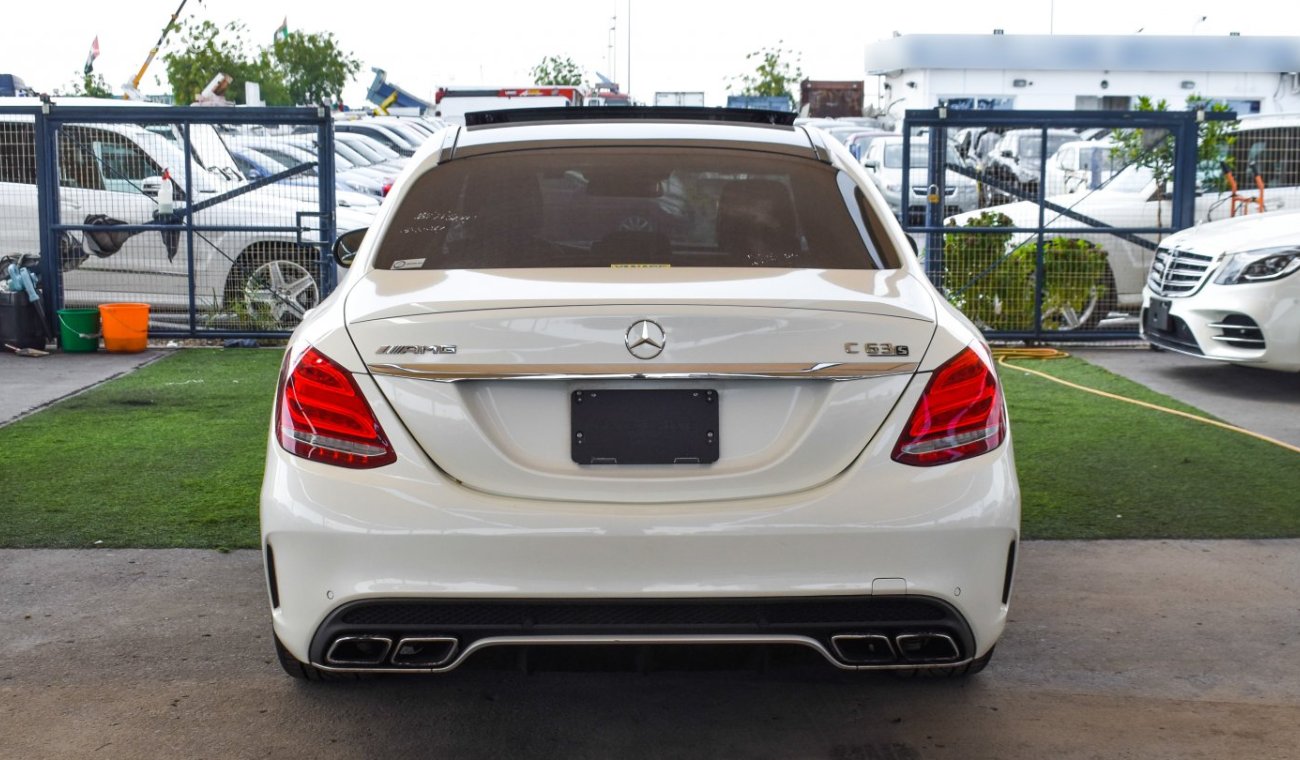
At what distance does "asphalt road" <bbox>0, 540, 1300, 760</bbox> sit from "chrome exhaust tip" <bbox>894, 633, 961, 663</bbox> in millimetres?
489

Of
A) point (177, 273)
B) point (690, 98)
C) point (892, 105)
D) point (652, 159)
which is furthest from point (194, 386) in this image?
point (892, 105)

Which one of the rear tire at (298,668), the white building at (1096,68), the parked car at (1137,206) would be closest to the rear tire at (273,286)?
the parked car at (1137,206)

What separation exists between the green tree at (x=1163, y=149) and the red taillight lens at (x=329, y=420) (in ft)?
31.7

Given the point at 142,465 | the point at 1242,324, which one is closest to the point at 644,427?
the point at 142,465

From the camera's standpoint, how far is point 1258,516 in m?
6.27

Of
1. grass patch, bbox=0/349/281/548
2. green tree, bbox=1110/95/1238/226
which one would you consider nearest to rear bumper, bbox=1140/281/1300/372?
green tree, bbox=1110/95/1238/226

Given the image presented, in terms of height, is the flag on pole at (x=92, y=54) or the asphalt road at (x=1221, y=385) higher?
the flag on pole at (x=92, y=54)

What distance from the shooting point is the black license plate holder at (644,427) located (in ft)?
10.9

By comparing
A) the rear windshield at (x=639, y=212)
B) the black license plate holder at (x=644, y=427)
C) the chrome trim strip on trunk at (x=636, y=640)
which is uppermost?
the rear windshield at (x=639, y=212)

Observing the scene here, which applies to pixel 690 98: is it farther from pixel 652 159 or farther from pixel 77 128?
pixel 652 159

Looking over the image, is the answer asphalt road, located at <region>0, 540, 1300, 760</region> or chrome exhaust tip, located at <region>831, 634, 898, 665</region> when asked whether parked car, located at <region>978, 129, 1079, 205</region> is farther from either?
chrome exhaust tip, located at <region>831, 634, 898, 665</region>

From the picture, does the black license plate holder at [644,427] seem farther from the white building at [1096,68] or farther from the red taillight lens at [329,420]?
the white building at [1096,68]

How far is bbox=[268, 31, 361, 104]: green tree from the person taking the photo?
72.9 meters

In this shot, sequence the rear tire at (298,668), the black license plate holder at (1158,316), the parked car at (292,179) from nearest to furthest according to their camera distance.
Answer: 1. the rear tire at (298,668)
2. the black license plate holder at (1158,316)
3. the parked car at (292,179)
